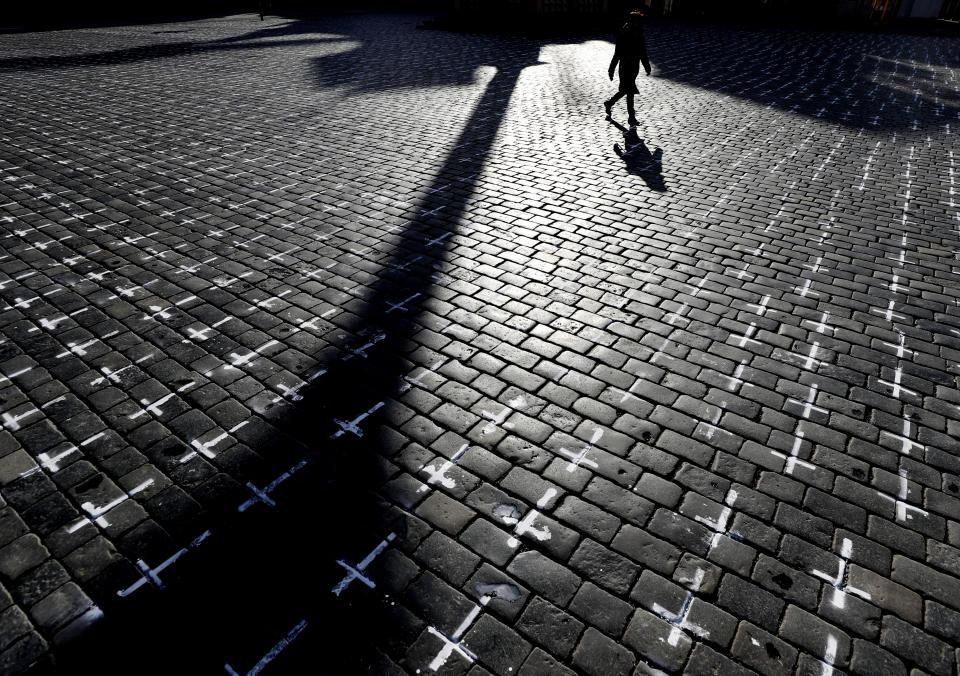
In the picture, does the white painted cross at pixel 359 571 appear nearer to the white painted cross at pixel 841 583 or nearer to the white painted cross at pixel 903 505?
the white painted cross at pixel 841 583

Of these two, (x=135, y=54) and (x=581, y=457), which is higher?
(x=135, y=54)

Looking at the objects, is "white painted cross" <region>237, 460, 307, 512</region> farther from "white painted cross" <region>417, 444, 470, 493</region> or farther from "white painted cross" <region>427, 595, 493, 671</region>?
"white painted cross" <region>427, 595, 493, 671</region>

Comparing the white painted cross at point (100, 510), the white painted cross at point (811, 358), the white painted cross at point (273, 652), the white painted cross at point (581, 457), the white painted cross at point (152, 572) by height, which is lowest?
the white painted cross at point (273, 652)

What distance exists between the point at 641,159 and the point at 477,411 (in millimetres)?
6392

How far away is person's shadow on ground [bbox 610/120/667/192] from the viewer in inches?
312

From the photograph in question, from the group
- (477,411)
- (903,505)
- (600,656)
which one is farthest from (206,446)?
(903,505)

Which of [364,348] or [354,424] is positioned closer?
[354,424]

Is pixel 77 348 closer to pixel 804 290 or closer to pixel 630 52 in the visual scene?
pixel 804 290

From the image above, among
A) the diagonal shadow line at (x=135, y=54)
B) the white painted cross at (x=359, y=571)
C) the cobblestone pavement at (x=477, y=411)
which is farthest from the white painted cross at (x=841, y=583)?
the diagonal shadow line at (x=135, y=54)

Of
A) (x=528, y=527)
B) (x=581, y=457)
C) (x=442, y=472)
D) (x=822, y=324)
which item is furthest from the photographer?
(x=822, y=324)

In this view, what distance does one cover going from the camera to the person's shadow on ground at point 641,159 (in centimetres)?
793

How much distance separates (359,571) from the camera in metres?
2.85

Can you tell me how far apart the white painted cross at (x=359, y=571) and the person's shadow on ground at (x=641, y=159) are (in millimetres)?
6281

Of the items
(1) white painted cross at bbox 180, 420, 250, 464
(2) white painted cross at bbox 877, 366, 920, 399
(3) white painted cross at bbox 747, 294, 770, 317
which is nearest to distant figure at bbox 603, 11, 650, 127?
(3) white painted cross at bbox 747, 294, 770, 317
